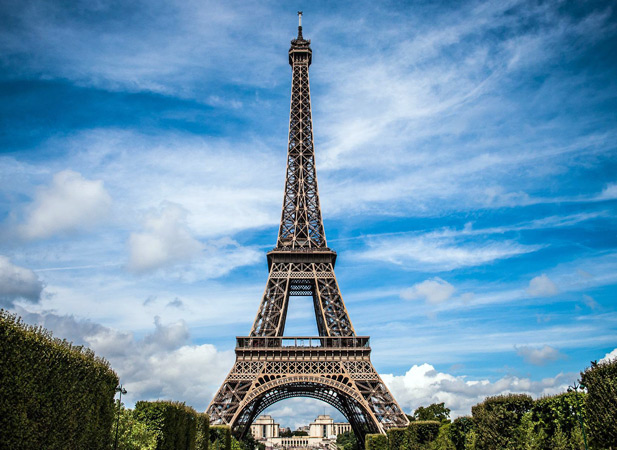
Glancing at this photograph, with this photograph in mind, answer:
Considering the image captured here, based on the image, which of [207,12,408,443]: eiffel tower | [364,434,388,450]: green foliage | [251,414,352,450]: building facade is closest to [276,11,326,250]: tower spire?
[207,12,408,443]: eiffel tower

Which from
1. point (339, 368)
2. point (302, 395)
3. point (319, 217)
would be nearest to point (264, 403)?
point (302, 395)

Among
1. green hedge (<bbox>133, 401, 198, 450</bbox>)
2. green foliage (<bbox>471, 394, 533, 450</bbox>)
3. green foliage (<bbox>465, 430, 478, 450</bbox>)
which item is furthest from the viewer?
green foliage (<bbox>465, 430, 478, 450</bbox>)

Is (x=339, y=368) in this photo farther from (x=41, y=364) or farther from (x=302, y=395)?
(x=41, y=364)

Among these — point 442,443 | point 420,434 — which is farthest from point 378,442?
point 442,443

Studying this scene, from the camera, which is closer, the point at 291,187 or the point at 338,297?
the point at 338,297

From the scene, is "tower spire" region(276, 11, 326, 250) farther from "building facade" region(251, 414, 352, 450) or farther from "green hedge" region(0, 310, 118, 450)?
"building facade" region(251, 414, 352, 450)

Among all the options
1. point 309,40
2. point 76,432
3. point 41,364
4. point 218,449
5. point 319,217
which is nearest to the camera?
point 41,364
